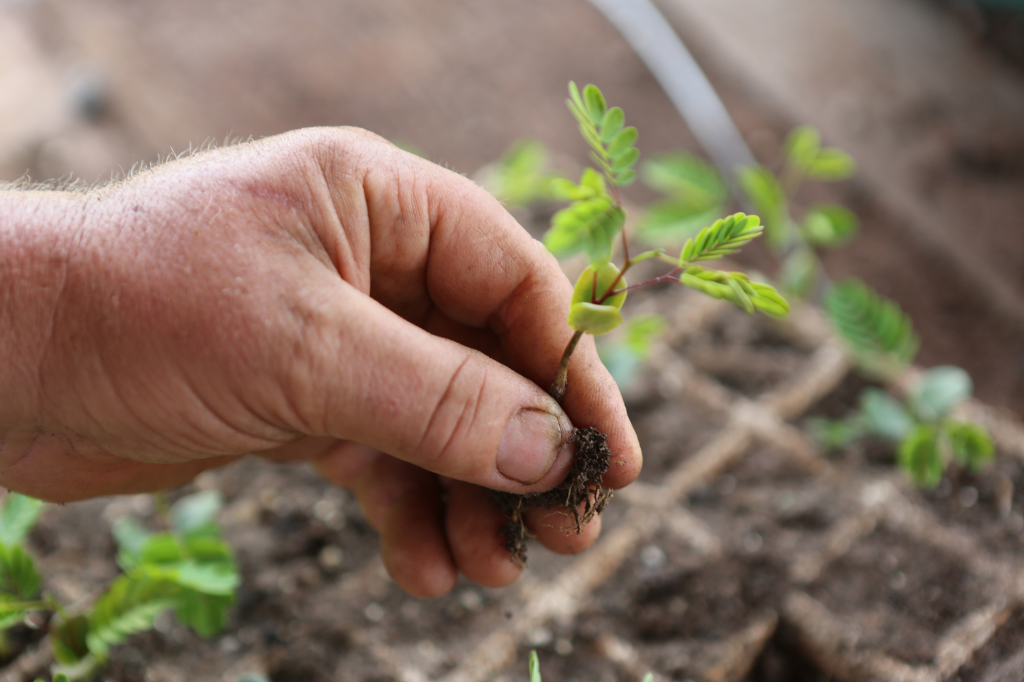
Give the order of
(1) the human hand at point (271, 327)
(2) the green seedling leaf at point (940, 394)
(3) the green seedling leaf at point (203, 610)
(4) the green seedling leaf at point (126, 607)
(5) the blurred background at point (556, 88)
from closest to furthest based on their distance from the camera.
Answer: (1) the human hand at point (271, 327)
(4) the green seedling leaf at point (126, 607)
(3) the green seedling leaf at point (203, 610)
(2) the green seedling leaf at point (940, 394)
(5) the blurred background at point (556, 88)

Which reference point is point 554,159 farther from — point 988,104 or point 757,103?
point 988,104

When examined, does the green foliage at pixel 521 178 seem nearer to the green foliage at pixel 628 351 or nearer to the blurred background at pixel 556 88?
the green foliage at pixel 628 351

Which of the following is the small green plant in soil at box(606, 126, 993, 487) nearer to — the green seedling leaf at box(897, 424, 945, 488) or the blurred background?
the green seedling leaf at box(897, 424, 945, 488)

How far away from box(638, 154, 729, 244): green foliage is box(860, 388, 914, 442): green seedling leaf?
25.1 inches

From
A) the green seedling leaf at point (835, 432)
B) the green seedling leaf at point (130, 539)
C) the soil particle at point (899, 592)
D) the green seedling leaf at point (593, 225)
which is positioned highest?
the green seedling leaf at point (593, 225)

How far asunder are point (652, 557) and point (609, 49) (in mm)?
3036

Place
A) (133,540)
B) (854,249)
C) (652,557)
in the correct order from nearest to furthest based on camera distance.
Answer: (133,540) → (652,557) → (854,249)

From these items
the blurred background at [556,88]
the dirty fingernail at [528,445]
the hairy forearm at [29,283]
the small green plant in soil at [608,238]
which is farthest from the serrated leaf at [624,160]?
the blurred background at [556,88]

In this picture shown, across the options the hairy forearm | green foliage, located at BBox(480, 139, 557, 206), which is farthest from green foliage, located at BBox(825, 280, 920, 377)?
the hairy forearm

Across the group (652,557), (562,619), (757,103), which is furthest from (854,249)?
(562,619)

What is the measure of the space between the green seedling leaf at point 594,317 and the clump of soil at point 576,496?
0.22 metres

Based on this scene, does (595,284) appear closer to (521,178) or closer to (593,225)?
(593,225)

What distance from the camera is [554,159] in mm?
3078

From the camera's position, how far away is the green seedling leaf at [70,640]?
1.29 m
